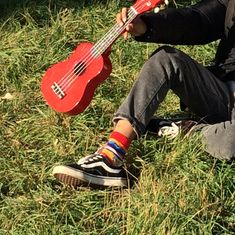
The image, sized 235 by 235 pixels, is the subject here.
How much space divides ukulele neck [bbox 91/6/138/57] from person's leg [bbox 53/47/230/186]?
186mm

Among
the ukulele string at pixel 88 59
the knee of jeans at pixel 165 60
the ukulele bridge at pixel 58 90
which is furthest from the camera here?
the ukulele bridge at pixel 58 90

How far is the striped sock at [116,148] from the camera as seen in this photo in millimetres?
2732

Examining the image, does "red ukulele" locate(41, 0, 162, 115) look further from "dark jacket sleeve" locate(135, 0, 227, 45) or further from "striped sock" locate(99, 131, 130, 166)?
"striped sock" locate(99, 131, 130, 166)

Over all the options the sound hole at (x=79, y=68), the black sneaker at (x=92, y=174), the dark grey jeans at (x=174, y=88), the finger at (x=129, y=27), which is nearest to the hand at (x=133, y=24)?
the finger at (x=129, y=27)

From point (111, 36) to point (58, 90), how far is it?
1.16 feet

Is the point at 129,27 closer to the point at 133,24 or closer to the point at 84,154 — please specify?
the point at 133,24

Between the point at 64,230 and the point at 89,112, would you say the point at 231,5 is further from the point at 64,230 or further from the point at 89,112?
the point at 64,230

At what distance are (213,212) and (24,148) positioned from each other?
1031mm

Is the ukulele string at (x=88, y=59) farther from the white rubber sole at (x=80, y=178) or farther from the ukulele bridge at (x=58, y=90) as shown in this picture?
the white rubber sole at (x=80, y=178)

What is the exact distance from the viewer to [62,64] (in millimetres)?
3109

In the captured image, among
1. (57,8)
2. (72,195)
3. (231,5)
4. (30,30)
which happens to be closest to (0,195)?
(72,195)

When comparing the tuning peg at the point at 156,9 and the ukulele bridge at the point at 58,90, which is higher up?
the tuning peg at the point at 156,9

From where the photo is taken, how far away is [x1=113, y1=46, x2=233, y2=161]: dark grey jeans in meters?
2.75

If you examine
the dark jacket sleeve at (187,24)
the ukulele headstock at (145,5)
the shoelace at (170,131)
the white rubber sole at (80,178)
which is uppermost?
the ukulele headstock at (145,5)
